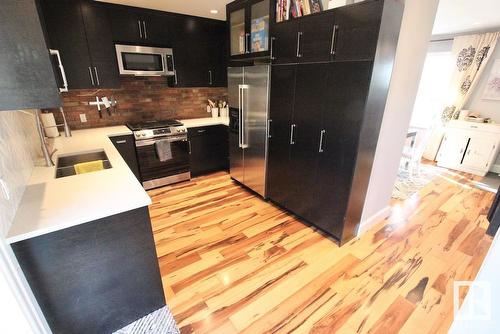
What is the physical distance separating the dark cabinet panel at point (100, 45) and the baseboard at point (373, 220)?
3.47 metres

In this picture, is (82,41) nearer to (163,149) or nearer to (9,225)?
(163,149)

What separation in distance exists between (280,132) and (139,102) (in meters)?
2.32

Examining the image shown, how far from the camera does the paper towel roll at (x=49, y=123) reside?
A: 2.52 metres

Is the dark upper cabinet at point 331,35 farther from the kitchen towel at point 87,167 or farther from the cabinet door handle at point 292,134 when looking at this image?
the kitchen towel at point 87,167

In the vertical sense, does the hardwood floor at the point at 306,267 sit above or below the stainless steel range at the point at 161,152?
below

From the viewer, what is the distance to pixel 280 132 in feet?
8.43

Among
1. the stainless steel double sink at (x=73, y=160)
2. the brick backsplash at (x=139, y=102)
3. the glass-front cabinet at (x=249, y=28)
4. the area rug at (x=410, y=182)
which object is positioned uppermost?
the glass-front cabinet at (x=249, y=28)

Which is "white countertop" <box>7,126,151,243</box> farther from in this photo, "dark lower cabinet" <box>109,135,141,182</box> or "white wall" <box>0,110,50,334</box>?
"dark lower cabinet" <box>109,135,141,182</box>

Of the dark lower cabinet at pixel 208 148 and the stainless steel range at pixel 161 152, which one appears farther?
the dark lower cabinet at pixel 208 148

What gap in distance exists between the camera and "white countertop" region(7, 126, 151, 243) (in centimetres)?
107

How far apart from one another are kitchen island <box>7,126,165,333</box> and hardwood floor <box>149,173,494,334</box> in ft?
1.39

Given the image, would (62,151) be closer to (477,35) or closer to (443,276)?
(443,276)

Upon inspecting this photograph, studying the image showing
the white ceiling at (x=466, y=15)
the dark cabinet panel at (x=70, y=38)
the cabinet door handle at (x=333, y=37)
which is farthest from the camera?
the white ceiling at (x=466, y=15)

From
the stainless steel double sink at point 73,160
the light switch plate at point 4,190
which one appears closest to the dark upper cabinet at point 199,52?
the stainless steel double sink at point 73,160
